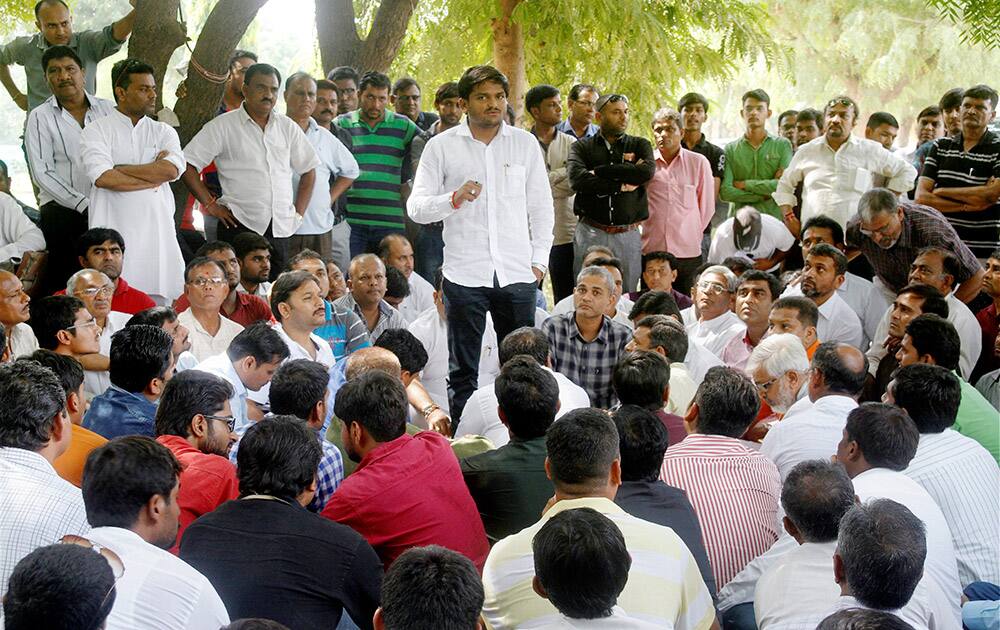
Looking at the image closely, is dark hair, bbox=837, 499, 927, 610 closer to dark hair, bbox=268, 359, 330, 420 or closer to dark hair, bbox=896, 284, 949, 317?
dark hair, bbox=268, 359, 330, 420

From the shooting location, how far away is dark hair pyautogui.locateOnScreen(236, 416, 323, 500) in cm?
287

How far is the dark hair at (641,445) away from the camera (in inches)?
127

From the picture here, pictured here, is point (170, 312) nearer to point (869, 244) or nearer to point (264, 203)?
point (264, 203)

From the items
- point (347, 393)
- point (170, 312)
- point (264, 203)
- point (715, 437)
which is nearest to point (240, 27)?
point (264, 203)

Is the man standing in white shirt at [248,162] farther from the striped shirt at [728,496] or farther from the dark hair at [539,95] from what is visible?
the striped shirt at [728,496]

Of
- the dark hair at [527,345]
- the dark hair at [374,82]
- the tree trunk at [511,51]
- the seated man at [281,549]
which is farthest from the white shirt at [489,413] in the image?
the tree trunk at [511,51]

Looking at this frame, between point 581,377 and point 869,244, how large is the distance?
218cm

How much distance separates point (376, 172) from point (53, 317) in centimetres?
317

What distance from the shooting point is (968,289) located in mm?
6113

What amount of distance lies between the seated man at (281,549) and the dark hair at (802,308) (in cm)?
319

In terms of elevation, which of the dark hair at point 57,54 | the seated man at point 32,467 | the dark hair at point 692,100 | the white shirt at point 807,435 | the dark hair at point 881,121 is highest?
the dark hair at point 57,54

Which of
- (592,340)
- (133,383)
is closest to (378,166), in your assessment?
(592,340)

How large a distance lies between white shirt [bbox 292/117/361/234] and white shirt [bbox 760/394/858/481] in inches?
148

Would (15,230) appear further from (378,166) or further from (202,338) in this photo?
(378,166)
